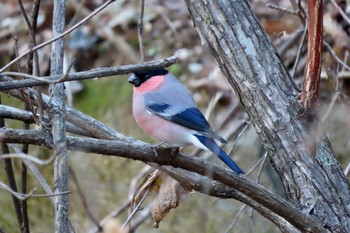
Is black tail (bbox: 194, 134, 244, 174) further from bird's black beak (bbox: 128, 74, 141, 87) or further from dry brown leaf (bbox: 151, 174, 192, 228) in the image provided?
bird's black beak (bbox: 128, 74, 141, 87)

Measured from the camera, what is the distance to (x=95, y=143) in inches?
65.3

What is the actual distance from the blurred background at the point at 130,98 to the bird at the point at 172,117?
33cm

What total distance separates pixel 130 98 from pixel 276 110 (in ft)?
6.85

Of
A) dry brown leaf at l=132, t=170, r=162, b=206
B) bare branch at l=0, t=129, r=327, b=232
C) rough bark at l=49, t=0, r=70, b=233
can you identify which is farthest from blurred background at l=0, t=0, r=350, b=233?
rough bark at l=49, t=0, r=70, b=233

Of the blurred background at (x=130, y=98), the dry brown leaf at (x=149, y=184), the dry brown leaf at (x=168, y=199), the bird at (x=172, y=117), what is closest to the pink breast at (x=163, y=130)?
the bird at (x=172, y=117)

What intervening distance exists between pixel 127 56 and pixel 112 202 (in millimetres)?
978

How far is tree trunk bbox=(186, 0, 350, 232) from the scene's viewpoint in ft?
6.87

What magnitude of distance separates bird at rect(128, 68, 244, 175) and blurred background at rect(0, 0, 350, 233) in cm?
33

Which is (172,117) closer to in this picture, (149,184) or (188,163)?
(149,184)

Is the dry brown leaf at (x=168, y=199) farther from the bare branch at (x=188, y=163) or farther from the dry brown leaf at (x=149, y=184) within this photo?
the bare branch at (x=188, y=163)

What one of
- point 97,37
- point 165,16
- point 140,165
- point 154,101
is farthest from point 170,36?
point 154,101

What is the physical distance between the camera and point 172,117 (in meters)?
2.61

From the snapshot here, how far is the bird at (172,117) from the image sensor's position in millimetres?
2518

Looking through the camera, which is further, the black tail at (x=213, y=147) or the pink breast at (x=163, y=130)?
the pink breast at (x=163, y=130)
